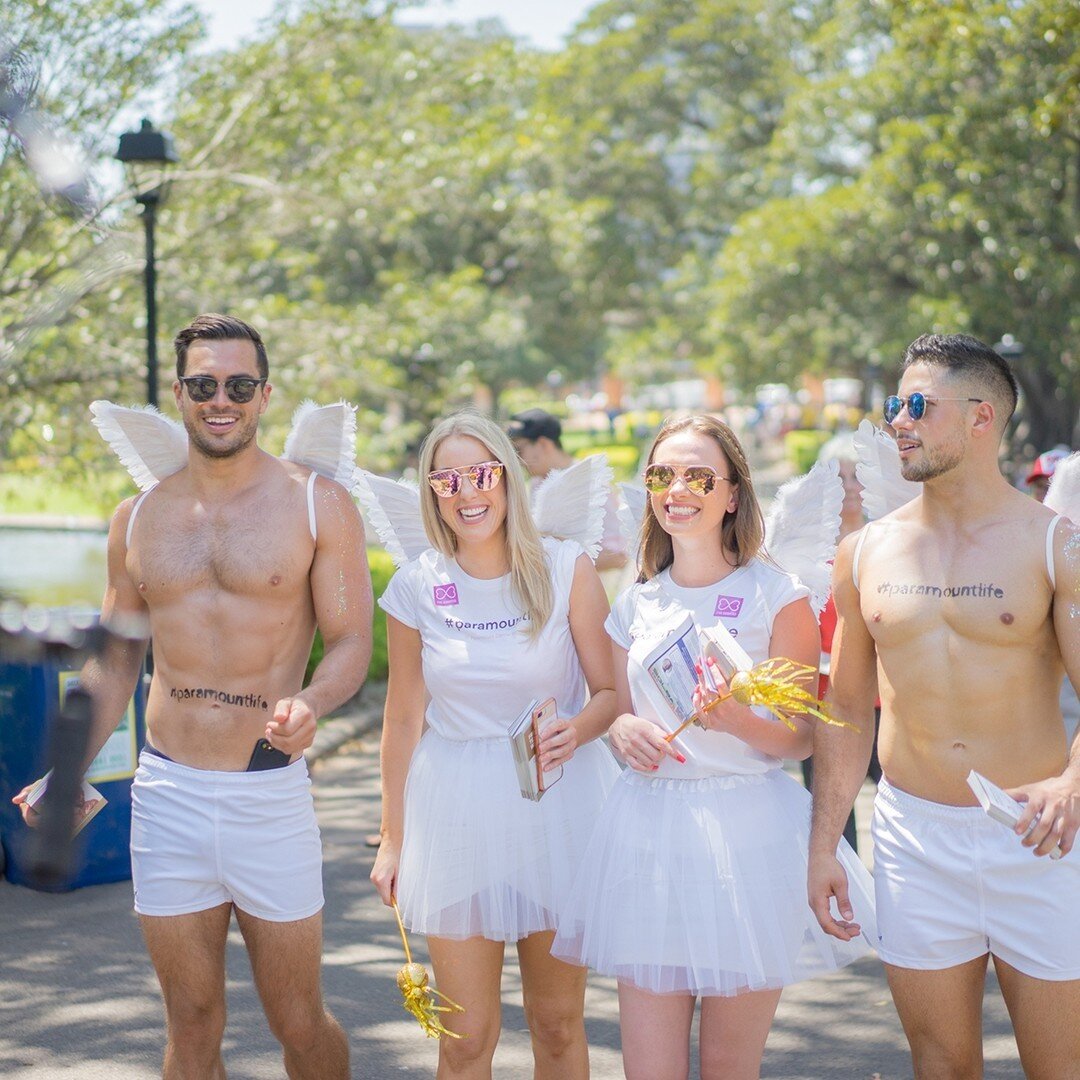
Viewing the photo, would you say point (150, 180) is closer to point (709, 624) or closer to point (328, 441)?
point (328, 441)

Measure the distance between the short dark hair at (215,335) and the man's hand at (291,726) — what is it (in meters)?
0.96

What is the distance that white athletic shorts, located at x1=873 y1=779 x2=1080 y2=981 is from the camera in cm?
321

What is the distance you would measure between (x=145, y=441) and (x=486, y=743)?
4.35 ft

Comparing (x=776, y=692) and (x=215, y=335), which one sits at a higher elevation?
(x=215, y=335)

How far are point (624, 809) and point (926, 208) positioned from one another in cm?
1910

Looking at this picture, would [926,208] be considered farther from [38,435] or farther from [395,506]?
[395,506]

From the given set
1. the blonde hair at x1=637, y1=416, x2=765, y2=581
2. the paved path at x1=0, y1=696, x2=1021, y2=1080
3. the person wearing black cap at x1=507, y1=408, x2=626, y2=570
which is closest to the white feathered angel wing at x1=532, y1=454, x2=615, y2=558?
the blonde hair at x1=637, y1=416, x2=765, y2=581

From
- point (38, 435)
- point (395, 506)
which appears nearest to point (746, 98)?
point (38, 435)

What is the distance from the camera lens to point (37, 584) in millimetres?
9297

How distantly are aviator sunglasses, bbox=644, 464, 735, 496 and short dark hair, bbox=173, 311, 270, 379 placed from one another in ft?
3.63

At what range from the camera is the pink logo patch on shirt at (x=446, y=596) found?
3.82 metres

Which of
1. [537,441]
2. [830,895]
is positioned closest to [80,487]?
[537,441]

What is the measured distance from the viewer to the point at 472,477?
375cm

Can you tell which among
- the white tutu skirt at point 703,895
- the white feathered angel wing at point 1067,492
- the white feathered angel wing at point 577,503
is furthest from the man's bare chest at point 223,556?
the white feathered angel wing at point 1067,492
